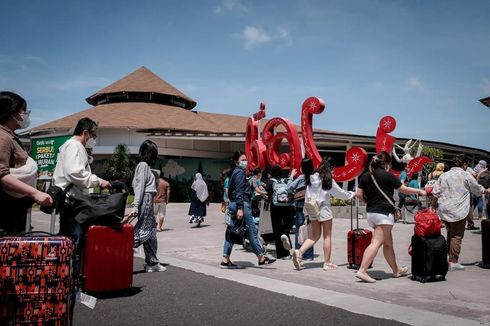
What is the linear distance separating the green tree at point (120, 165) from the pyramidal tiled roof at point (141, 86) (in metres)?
10.9

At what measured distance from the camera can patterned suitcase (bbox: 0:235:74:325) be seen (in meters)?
2.87

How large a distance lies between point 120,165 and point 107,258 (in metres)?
25.1

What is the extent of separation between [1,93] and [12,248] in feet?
4.11

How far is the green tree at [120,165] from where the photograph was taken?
28884 mm

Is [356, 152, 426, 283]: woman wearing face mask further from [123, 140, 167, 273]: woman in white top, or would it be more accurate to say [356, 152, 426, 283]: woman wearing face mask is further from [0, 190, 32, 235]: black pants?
[0, 190, 32, 235]: black pants

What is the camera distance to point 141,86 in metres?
40.2

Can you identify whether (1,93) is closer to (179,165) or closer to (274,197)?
(274,197)

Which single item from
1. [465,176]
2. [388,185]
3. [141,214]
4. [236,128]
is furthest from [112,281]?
[236,128]

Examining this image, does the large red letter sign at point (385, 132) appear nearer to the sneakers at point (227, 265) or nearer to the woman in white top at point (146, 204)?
the sneakers at point (227, 265)

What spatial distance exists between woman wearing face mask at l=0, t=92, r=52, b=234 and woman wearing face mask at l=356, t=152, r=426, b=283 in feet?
14.2

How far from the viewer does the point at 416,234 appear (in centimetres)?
628

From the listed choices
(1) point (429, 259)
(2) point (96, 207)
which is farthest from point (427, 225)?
(2) point (96, 207)

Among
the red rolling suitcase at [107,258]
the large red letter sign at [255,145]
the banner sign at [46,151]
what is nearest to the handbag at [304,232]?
the red rolling suitcase at [107,258]

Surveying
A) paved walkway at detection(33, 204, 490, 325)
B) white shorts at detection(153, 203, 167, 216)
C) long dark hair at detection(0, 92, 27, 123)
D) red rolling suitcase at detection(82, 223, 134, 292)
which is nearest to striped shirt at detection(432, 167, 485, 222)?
paved walkway at detection(33, 204, 490, 325)
